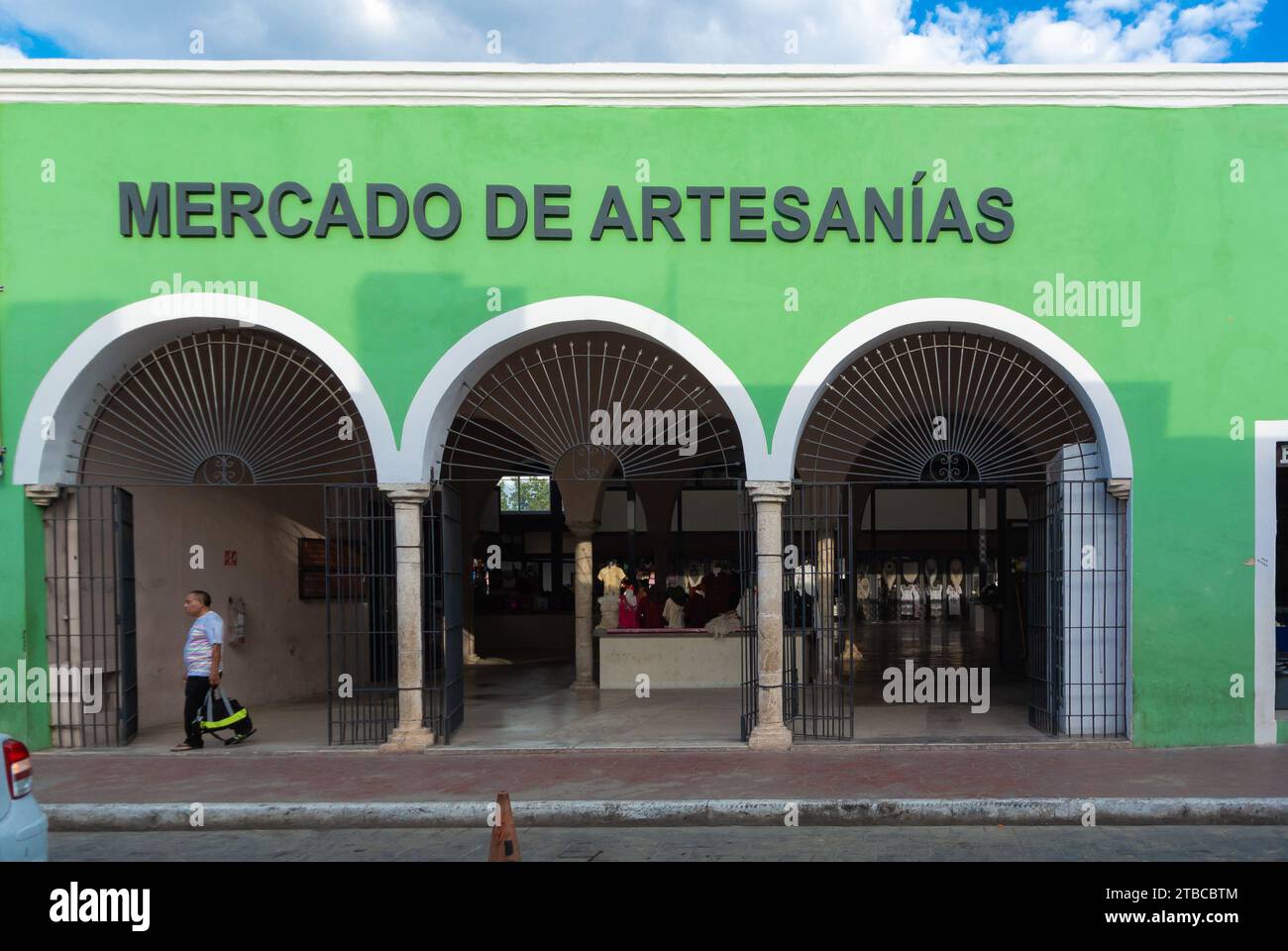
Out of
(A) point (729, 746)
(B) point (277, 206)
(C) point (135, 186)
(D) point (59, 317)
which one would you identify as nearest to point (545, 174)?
(B) point (277, 206)

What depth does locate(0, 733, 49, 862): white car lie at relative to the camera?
177 inches

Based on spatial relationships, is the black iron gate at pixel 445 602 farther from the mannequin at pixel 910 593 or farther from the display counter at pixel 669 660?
the mannequin at pixel 910 593

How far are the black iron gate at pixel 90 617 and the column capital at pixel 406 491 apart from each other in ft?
7.58

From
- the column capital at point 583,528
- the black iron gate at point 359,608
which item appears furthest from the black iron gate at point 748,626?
the column capital at point 583,528

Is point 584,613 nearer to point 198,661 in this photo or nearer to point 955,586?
point 198,661

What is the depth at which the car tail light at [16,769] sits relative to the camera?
15.2 feet

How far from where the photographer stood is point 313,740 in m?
9.59

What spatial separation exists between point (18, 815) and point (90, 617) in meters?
5.26

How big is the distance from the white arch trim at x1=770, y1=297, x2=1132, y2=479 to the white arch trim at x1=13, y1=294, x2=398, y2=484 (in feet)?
10.2

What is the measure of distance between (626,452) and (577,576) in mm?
3098

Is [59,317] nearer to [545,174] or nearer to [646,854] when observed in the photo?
[545,174]

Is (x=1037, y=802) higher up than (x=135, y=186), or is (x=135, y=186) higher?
(x=135, y=186)

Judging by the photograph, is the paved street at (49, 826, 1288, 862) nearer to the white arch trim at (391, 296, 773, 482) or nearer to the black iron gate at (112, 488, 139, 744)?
the black iron gate at (112, 488, 139, 744)

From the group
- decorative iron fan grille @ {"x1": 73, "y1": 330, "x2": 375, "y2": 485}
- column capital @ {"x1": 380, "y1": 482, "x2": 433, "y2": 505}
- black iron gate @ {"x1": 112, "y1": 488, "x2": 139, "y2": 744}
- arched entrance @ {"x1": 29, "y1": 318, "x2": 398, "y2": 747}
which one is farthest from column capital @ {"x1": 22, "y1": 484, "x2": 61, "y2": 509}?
column capital @ {"x1": 380, "y1": 482, "x2": 433, "y2": 505}
